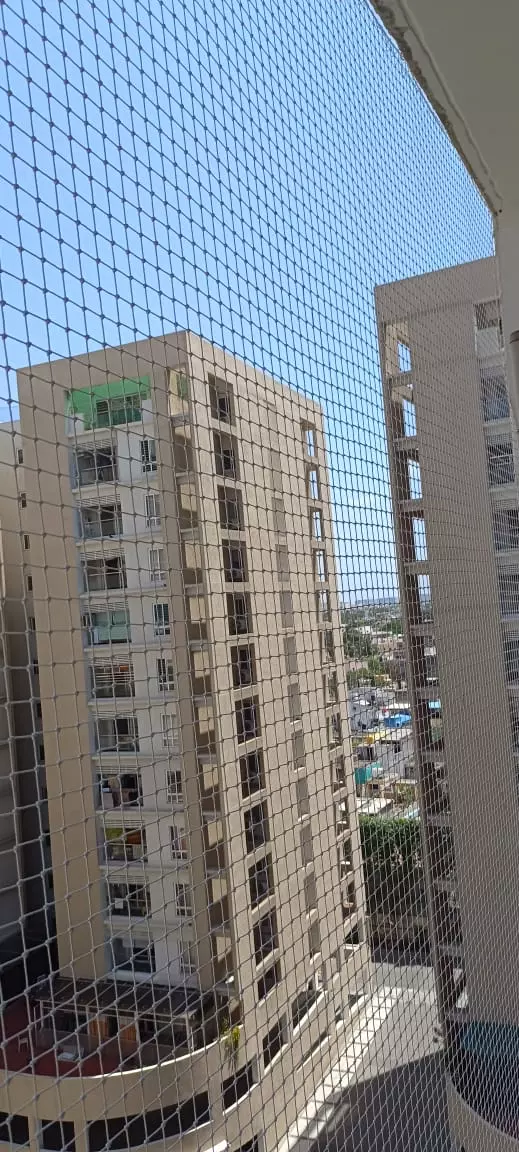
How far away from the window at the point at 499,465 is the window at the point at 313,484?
0.77 m

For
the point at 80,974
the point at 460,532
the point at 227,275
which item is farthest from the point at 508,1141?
the point at 227,275

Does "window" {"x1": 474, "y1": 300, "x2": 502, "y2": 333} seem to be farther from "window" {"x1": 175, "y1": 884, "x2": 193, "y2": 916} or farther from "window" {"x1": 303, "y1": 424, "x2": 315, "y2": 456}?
"window" {"x1": 175, "y1": 884, "x2": 193, "y2": 916}

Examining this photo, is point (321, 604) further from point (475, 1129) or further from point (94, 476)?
point (475, 1129)

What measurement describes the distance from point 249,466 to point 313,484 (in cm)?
15

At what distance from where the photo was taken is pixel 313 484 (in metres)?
1.18

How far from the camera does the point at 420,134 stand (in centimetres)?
124

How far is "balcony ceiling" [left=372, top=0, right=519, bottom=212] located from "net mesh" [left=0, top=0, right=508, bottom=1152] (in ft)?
0.65

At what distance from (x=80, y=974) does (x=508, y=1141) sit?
134 cm

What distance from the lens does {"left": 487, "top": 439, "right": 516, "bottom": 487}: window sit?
5.93 feet

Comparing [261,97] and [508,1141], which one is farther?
[508,1141]

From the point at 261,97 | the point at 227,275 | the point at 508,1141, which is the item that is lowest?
the point at 508,1141

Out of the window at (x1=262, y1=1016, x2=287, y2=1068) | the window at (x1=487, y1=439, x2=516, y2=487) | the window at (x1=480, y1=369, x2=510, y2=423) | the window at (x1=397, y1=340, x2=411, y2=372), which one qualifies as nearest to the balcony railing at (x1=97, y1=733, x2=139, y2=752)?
the window at (x1=397, y1=340, x2=411, y2=372)

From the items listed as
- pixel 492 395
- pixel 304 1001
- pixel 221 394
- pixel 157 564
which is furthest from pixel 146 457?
pixel 304 1001

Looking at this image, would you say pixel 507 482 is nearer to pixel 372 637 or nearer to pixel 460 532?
pixel 460 532
